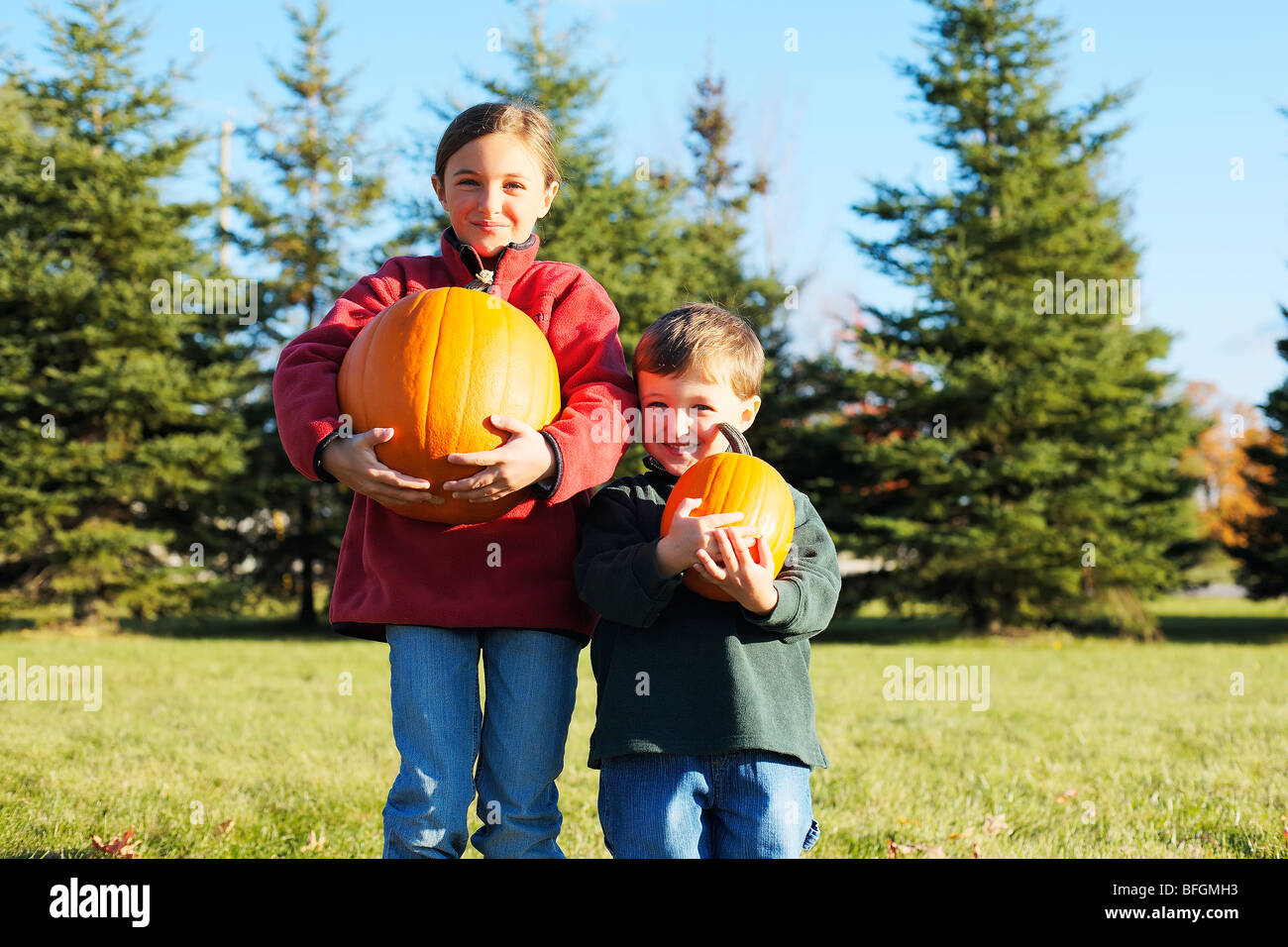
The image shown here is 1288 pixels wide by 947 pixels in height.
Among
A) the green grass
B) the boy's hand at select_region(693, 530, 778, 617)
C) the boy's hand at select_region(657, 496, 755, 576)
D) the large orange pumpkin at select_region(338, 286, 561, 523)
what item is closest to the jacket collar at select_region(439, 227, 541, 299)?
the large orange pumpkin at select_region(338, 286, 561, 523)

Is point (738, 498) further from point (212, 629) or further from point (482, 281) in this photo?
point (212, 629)

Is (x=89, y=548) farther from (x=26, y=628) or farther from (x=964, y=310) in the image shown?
(x=964, y=310)

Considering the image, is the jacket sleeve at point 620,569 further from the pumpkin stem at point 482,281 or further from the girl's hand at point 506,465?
the pumpkin stem at point 482,281

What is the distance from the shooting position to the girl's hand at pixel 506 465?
2.49 meters

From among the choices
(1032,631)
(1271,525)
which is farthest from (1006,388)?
(1271,525)

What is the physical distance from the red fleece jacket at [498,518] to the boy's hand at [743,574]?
43cm

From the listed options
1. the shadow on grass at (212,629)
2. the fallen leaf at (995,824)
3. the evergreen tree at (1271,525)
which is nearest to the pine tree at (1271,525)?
the evergreen tree at (1271,525)

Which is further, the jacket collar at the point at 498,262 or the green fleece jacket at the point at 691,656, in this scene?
the jacket collar at the point at 498,262

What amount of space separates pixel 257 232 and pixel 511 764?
2258 centimetres

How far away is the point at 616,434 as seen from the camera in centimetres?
269

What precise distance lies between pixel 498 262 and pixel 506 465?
0.76 metres

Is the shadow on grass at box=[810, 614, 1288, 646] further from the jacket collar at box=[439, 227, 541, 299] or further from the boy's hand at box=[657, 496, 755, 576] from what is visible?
the boy's hand at box=[657, 496, 755, 576]
